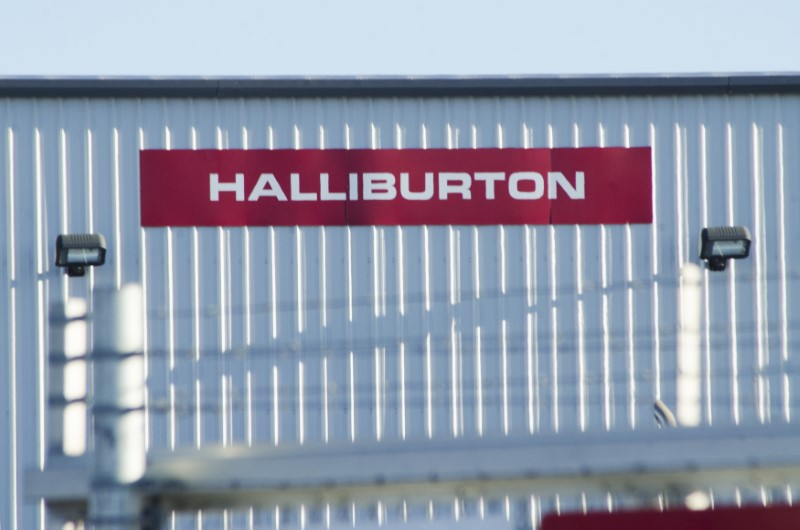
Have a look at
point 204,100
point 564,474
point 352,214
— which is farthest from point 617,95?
point 564,474

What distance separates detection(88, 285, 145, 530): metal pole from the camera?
4754 millimetres

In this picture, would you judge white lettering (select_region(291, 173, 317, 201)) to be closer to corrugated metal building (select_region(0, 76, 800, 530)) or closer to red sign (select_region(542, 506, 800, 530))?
corrugated metal building (select_region(0, 76, 800, 530))

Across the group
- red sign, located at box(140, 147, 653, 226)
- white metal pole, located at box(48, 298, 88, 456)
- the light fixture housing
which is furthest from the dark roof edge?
white metal pole, located at box(48, 298, 88, 456)

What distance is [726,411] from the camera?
12914 millimetres

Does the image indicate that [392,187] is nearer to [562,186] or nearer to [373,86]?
[373,86]

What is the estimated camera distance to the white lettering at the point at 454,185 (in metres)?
13.1

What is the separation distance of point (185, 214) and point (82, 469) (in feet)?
26.8

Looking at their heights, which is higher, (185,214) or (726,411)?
(185,214)

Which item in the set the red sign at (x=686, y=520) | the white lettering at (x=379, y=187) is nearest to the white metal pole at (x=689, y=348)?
the white lettering at (x=379, y=187)

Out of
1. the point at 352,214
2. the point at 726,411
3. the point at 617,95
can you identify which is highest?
the point at 617,95

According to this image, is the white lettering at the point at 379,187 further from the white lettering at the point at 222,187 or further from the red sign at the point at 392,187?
the white lettering at the point at 222,187

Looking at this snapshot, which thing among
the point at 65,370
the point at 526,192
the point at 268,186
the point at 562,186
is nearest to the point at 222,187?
the point at 268,186

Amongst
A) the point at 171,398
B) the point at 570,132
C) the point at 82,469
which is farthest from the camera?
the point at 570,132

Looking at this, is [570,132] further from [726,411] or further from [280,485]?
[280,485]
